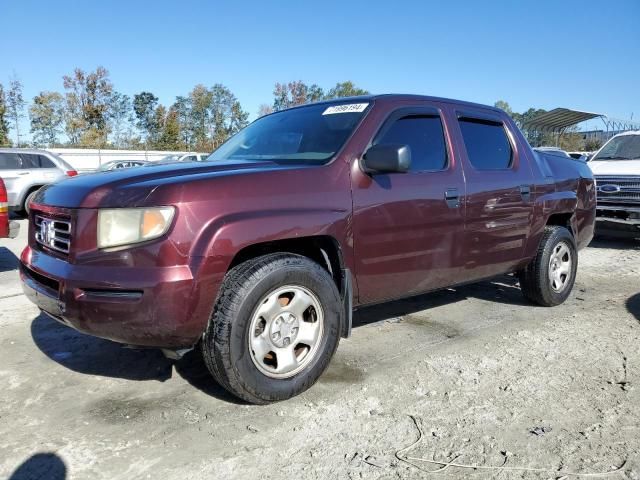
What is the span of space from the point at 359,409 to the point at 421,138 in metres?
1.97

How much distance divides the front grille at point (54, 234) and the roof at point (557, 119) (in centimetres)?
2783

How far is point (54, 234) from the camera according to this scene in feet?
9.63

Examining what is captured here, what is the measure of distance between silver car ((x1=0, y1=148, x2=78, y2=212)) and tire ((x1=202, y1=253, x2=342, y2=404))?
36.6 ft

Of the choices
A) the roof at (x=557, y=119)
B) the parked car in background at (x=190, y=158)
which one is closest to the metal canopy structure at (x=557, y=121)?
the roof at (x=557, y=119)

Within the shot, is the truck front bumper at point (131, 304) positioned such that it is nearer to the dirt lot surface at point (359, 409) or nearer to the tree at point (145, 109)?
the dirt lot surface at point (359, 409)

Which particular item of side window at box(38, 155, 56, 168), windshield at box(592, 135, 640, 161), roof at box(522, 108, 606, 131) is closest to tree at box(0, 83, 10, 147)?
side window at box(38, 155, 56, 168)

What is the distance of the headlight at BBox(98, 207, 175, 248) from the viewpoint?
102 inches

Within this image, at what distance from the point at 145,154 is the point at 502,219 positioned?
114ft

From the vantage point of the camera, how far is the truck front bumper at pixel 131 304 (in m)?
2.55

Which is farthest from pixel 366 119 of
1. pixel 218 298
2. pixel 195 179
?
pixel 218 298

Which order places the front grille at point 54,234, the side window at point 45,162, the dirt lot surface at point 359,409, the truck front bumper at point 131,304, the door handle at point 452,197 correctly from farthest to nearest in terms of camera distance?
1. the side window at point 45,162
2. the door handle at point 452,197
3. the front grille at point 54,234
4. the truck front bumper at point 131,304
5. the dirt lot surface at point 359,409

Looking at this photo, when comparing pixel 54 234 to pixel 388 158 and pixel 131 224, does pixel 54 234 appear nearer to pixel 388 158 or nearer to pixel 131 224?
pixel 131 224

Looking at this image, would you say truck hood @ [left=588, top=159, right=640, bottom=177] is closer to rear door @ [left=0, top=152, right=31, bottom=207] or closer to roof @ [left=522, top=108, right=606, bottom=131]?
rear door @ [left=0, top=152, right=31, bottom=207]

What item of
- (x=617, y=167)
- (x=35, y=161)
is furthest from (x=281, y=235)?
(x=35, y=161)
